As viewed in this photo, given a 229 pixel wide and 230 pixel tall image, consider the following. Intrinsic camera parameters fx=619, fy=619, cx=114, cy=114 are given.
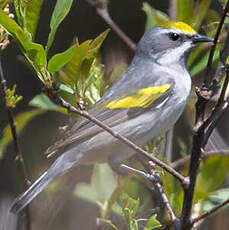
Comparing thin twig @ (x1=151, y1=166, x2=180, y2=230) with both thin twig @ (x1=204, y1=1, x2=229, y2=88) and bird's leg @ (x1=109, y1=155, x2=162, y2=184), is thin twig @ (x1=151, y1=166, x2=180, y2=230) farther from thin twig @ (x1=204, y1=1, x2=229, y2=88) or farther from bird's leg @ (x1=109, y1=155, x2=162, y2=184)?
thin twig @ (x1=204, y1=1, x2=229, y2=88)

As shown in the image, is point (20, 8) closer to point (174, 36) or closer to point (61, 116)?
point (174, 36)

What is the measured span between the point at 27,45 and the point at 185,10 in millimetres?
1257

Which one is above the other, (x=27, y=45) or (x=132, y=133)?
(x=27, y=45)

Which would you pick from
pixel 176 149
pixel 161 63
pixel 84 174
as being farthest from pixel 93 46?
pixel 176 149

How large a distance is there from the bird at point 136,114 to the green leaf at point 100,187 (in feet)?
0.32

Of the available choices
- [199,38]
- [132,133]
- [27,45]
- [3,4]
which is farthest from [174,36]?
[27,45]

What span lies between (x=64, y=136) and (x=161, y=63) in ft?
3.30

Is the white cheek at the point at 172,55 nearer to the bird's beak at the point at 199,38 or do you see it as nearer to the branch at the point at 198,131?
the bird's beak at the point at 199,38

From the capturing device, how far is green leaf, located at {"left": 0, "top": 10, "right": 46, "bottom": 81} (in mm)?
1996

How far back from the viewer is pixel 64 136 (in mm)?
2998

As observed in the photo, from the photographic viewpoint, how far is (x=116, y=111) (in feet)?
11.1

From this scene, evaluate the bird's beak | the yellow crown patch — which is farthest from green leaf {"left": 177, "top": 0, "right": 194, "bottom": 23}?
the bird's beak

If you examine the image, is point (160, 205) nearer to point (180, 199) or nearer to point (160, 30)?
point (180, 199)

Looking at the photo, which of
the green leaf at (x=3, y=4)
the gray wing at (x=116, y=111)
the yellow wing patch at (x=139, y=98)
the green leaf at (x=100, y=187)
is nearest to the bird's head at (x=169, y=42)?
the gray wing at (x=116, y=111)
